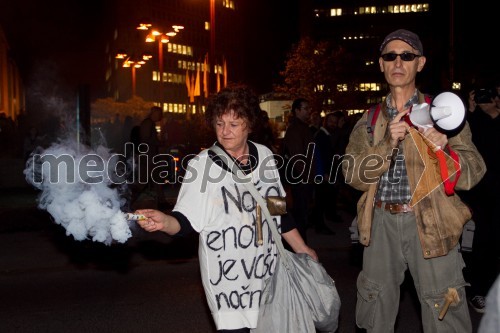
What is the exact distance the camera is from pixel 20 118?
Result: 24516 millimetres

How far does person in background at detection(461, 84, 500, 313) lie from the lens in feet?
19.5

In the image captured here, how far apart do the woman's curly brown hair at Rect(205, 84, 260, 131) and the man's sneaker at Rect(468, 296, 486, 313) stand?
350cm

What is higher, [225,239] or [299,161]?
[299,161]

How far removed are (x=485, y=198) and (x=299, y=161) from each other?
10.9 feet

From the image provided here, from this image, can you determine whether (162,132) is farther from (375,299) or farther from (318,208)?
(375,299)

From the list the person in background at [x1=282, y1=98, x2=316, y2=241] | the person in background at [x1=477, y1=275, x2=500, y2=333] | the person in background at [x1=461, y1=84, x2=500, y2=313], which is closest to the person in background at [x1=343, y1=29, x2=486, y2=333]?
the person in background at [x1=477, y1=275, x2=500, y2=333]

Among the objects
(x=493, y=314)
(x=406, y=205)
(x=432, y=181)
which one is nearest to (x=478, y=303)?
(x=406, y=205)

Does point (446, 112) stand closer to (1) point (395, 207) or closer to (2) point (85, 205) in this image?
(1) point (395, 207)

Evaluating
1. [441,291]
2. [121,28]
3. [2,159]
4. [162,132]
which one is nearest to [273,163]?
[441,291]

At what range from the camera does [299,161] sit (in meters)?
8.91

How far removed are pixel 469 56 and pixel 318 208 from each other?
23275mm

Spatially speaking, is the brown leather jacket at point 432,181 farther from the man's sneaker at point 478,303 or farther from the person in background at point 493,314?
the man's sneaker at point 478,303

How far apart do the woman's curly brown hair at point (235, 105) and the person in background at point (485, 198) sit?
123 inches

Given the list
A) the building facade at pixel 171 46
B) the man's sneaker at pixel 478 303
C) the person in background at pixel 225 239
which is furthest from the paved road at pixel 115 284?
the building facade at pixel 171 46
